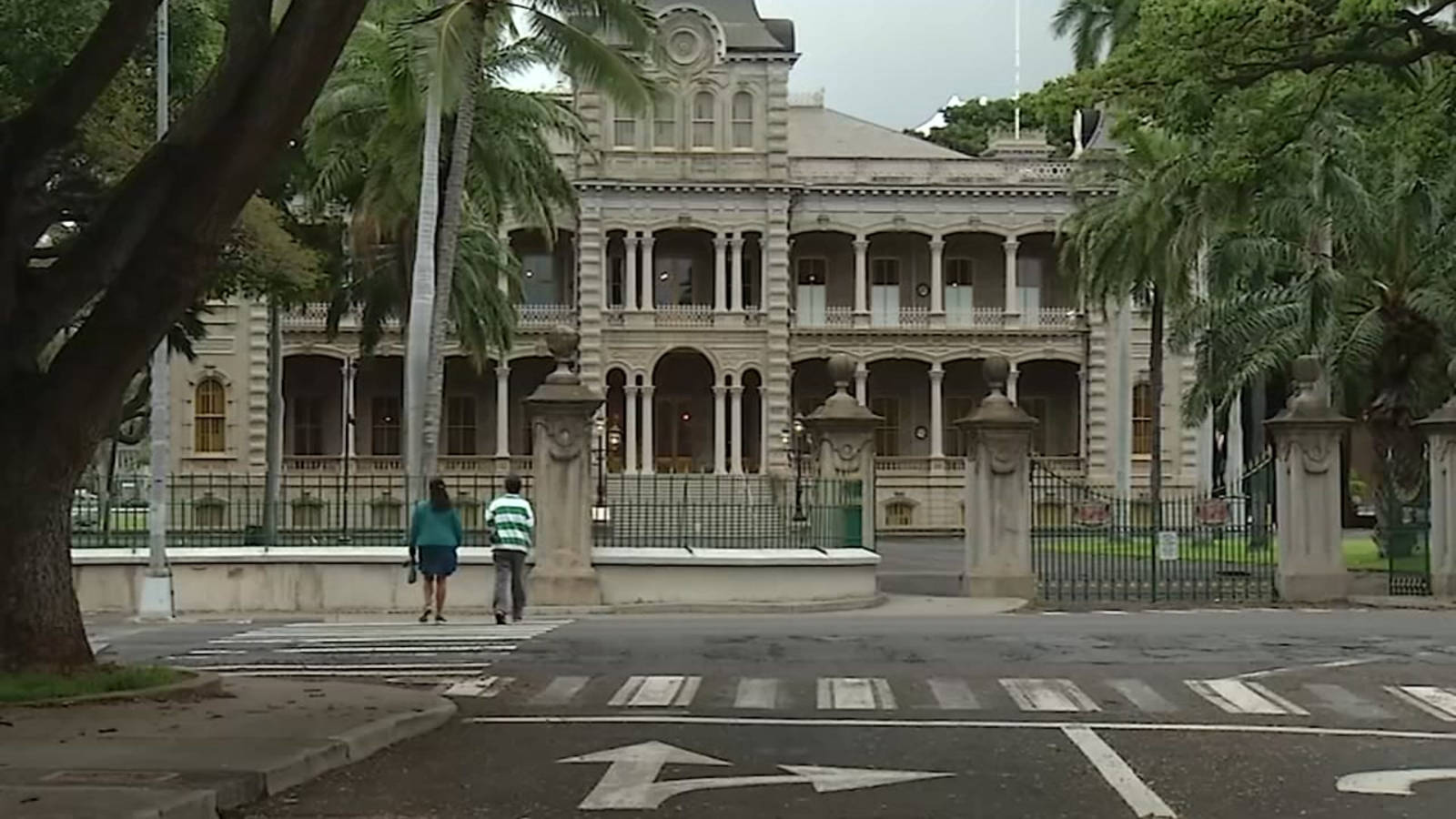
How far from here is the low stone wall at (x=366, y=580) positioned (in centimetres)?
2441

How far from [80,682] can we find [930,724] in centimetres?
552

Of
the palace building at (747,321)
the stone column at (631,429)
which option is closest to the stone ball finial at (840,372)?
the palace building at (747,321)

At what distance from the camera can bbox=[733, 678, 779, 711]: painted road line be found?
13.1 meters

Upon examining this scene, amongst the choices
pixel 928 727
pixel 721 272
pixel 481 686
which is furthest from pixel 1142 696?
pixel 721 272

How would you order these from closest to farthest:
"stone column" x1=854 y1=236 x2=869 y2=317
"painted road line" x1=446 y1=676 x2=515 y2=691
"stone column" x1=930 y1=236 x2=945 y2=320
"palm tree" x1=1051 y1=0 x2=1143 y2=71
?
"painted road line" x1=446 y1=676 x2=515 y2=691 → "palm tree" x1=1051 y1=0 x2=1143 y2=71 → "stone column" x1=854 y1=236 x2=869 y2=317 → "stone column" x1=930 y1=236 x2=945 y2=320

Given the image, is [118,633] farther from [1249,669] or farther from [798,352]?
[798,352]

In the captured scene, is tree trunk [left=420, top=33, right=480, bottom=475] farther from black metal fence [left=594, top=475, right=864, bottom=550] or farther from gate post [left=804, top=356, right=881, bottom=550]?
gate post [left=804, top=356, right=881, bottom=550]

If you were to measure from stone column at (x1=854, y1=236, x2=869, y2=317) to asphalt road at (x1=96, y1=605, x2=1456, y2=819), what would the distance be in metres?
37.7

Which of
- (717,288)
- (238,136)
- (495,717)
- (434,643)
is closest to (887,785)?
(495,717)

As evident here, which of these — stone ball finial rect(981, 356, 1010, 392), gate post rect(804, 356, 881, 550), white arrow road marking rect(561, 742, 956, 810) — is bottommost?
white arrow road marking rect(561, 742, 956, 810)

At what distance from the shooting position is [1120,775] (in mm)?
9992

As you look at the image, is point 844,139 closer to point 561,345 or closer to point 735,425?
point 735,425

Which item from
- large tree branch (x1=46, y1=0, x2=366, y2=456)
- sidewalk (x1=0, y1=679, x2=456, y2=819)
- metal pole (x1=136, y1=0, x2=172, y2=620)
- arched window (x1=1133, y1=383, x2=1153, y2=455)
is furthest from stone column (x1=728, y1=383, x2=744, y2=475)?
large tree branch (x1=46, y1=0, x2=366, y2=456)

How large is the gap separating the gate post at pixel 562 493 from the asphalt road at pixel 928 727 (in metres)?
4.93
